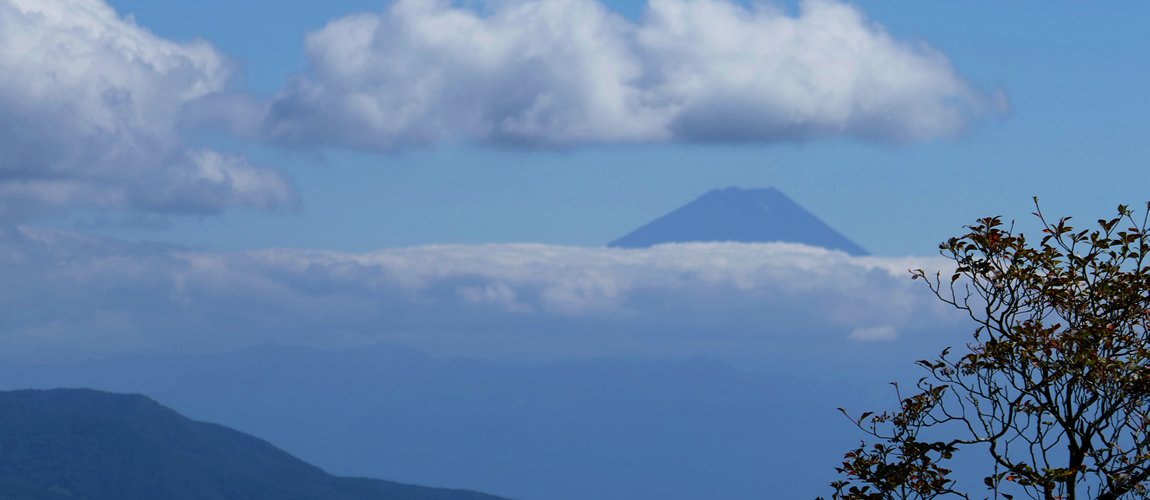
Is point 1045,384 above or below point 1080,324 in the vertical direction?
below

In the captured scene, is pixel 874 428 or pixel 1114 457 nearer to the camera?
pixel 1114 457

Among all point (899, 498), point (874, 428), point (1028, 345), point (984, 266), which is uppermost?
point (984, 266)

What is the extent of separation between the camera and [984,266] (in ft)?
47.7

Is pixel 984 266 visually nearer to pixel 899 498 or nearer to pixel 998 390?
pixel 998 390

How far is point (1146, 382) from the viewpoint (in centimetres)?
1344

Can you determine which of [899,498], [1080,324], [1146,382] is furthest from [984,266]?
[899,498]

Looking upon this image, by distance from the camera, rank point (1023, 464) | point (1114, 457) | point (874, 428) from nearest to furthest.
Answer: point (1023, 464) → point (1114, 457) → point (874, 428)

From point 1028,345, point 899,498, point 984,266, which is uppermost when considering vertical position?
point 984,266

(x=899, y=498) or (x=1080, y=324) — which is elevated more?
(x=1080, y=324)

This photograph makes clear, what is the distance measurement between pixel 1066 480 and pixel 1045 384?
1.35 meters

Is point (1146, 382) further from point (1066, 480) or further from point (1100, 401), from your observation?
point (1066, 480)

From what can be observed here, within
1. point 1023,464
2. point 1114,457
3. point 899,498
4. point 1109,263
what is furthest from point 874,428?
point 1109,263

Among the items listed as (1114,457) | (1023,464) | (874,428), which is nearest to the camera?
(1023,464)

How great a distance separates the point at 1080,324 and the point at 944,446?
2.77 metres
